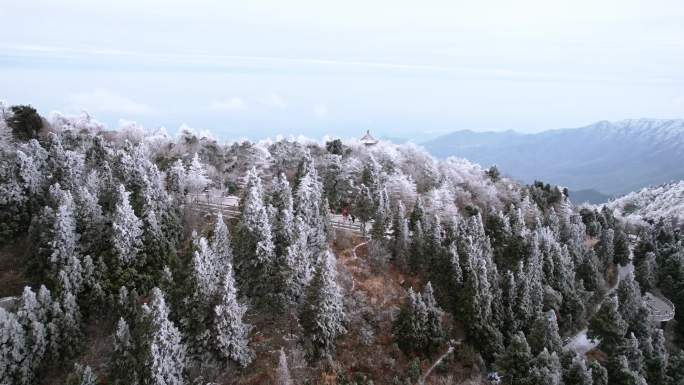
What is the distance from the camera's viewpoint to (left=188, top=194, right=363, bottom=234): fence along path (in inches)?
1691

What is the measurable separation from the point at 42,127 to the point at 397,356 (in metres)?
42.1

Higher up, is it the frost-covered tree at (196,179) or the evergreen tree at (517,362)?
the frost-covered tree at (196,179)

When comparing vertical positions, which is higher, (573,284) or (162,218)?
(162,218)

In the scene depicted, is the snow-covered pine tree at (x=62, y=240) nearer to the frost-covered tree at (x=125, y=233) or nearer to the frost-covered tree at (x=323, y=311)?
the frost-covered tree at (x=125, y=233)

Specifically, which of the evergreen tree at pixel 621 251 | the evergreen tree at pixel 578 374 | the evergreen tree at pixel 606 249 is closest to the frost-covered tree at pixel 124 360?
the evergreen tree at pixel 578 374

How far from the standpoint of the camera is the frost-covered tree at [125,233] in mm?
30609

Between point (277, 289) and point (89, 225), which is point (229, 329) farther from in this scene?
point (89, 225)

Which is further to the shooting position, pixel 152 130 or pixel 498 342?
pixel 152 130

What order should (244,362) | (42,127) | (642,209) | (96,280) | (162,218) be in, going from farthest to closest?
1. (642,209)
2. (42,127)
3. (162,218)
4. (96,280)
5. (244,362)

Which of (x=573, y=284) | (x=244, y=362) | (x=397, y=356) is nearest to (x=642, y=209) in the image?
(x=573, y=284)

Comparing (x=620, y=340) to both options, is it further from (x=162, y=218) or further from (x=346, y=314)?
(x=162, y=218)

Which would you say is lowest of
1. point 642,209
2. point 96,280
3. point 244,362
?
point 642,209

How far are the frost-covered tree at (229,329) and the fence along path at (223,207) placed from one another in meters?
15.1

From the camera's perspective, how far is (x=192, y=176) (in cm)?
4328
